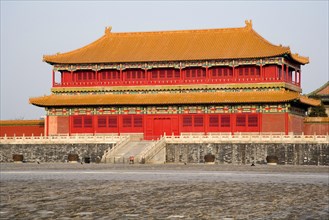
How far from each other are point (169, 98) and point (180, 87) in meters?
1.81

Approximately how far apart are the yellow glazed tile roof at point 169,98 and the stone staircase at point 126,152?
6.00 meters

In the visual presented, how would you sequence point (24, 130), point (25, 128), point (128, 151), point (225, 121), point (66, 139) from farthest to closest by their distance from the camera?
1. point (25, 128)
2. point (24, 130)
3. point (225, 121)
4. point (66, 139)
5. point (128, 151)

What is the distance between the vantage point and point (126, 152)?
194 feet

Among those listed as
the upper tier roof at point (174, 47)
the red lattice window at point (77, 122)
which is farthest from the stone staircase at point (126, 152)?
the upper tier roof at point (174, 47)

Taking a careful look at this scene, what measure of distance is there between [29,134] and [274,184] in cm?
4500

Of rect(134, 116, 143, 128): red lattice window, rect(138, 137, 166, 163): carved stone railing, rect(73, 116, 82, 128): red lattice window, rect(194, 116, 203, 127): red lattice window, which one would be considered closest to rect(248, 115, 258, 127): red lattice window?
rect(194, 116, 203, 127): red lattice window

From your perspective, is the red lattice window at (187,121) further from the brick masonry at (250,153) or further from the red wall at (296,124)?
the red wall at (296,124)

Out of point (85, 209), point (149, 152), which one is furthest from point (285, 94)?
point (85, 209)

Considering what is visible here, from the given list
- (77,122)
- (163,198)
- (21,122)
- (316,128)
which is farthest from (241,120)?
(163,198)

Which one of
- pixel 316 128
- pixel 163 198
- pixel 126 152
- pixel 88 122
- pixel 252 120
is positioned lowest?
pixel 163 198

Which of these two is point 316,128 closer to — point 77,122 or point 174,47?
point 174,47

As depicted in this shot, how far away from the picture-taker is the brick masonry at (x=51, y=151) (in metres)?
61.6

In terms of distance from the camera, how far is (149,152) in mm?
57000

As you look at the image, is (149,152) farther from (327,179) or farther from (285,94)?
(327,179)
